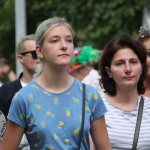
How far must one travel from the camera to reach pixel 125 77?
4.75 m

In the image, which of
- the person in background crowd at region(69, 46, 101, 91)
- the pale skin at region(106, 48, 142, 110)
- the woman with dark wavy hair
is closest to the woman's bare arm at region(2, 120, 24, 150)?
the woman with dark wavy hair

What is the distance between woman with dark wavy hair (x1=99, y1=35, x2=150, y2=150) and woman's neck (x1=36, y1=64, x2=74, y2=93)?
84 cm

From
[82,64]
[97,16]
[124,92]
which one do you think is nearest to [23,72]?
[124,92]

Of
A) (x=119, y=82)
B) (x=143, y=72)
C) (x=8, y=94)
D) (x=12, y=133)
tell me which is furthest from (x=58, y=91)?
(x=8, y=94)

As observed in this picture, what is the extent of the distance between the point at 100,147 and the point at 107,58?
1.10 meters

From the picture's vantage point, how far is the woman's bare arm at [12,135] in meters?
3.87

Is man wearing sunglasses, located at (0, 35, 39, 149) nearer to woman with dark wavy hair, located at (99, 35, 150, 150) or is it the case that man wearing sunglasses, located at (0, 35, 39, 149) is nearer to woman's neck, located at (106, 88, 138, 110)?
woman with dark wavy hair, located at (99, 35, 150, 150)

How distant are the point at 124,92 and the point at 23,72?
5.85 ft

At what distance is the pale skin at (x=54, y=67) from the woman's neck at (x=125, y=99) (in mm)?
808

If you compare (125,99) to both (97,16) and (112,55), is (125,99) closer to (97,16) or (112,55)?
(112,55)

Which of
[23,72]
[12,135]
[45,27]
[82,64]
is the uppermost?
[45,27]

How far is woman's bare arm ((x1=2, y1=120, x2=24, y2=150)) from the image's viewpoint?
3869 mm

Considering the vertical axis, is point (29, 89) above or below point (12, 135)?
above

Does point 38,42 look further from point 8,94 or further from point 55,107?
point 8,94
